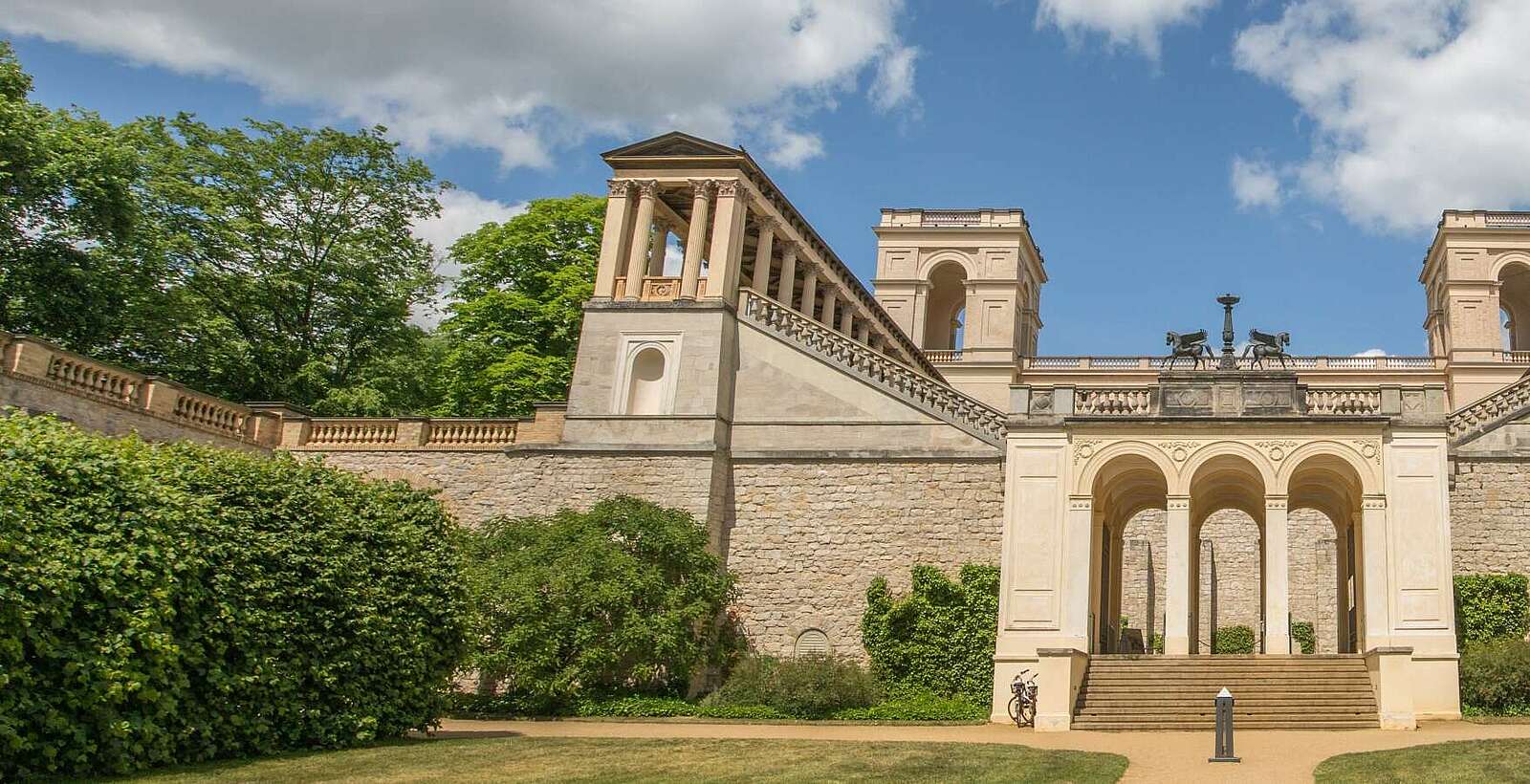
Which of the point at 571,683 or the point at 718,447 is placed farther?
the point at 718,447

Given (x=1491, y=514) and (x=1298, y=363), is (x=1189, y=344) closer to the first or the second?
(x=1491, y=514)

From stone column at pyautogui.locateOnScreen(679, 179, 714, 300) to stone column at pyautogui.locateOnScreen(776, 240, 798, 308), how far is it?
3.97 metres

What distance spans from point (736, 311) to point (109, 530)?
17.9m

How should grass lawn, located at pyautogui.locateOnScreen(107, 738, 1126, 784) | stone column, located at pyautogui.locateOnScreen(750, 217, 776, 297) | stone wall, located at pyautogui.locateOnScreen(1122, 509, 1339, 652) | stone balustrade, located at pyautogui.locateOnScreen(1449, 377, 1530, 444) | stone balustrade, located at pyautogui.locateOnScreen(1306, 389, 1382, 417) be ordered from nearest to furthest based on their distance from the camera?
grass lawn, located at pyautogui.locateOnScreen(107, 738, 1126, 784), stone balustrade, located at pyautogui.locateOnScreen(1306, 389, 1382, 417), stone balustrade, located at pyautogui.locateOnScreen(1449, 377, 1530, 444), stone column, located at pyautogui.locateOnScreen(750, 217, 776, 297), stone wall, located at pyautogui.locateOnScreen(1122, 509, 1339, 652)

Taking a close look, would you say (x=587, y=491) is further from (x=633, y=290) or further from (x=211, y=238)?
(x=211, y=238)

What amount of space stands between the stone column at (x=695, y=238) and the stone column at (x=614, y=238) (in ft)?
4.99

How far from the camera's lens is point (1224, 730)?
16.8 metres

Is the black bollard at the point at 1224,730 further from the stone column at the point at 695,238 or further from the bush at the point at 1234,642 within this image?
the bush at the point at 1234,642

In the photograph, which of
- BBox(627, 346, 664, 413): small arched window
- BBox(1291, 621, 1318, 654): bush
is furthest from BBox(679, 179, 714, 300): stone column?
BBox(1291, 621, 1318, 654): bush

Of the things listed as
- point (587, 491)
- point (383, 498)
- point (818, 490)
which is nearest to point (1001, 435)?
point (818, 490)

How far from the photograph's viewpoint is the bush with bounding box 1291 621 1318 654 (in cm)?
3791

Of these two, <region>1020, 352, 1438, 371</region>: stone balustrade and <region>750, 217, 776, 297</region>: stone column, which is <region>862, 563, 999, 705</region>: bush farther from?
<region>1020, 352, 1438, 371</region>: stone balustrade

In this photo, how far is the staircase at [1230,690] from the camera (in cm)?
2148

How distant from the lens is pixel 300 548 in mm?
17078
